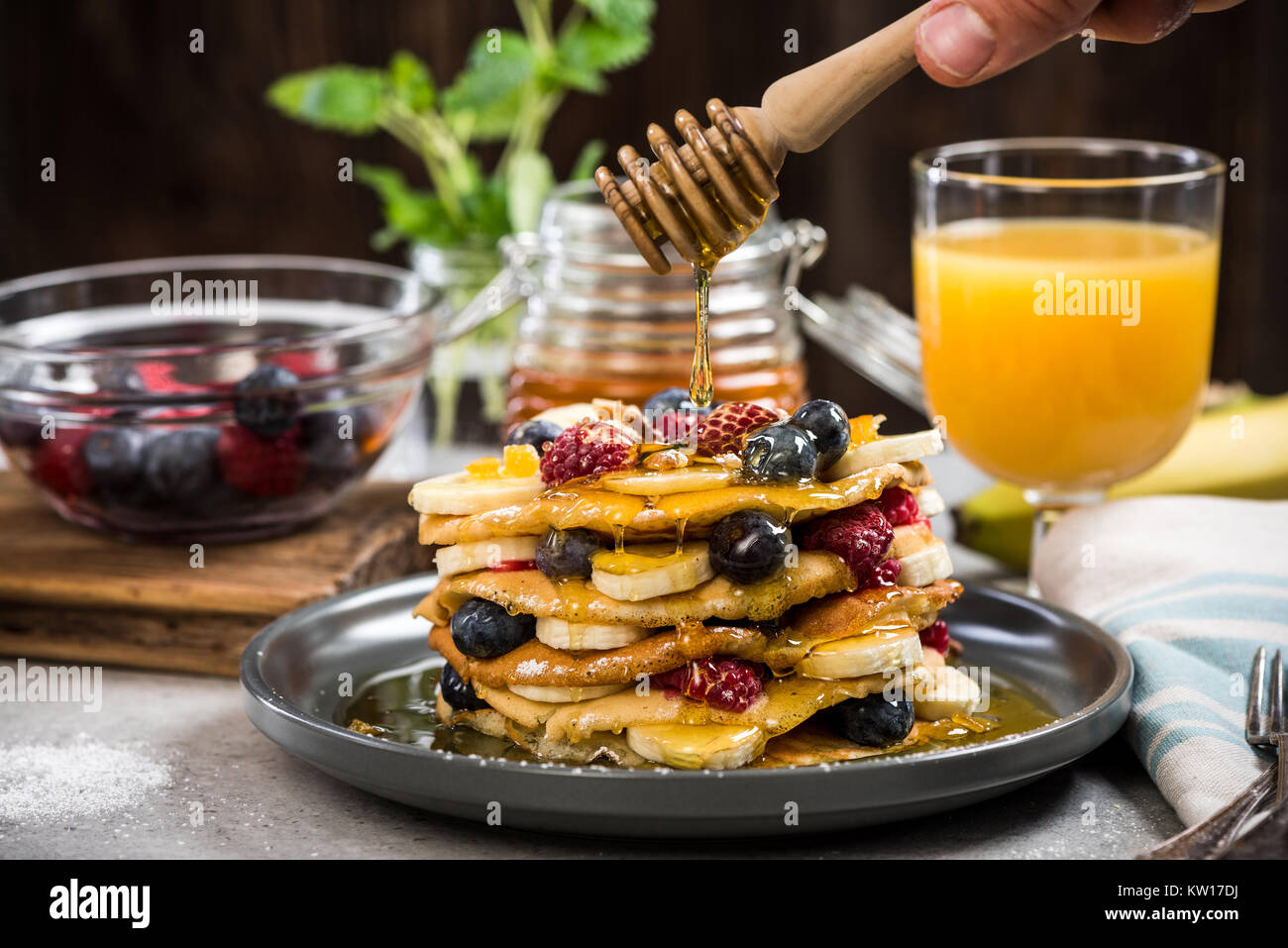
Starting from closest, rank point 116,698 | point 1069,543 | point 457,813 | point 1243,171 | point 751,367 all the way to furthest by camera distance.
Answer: point 457,813 < point 116,698 < point 1069,543 < point 751,367 < point 1243,171

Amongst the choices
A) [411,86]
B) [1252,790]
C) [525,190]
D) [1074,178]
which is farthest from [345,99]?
[1252,790]

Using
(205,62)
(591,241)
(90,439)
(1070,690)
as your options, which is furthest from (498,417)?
(205,62)

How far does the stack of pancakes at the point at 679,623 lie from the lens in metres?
1.37

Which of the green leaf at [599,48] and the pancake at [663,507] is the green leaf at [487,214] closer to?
the green leaf at [599,48]

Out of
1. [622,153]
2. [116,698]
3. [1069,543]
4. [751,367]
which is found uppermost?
[622,153]

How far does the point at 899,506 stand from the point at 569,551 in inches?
14.4

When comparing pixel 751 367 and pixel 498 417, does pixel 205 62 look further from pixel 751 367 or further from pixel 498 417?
pixel 751 367

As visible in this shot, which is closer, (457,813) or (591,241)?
(457,813)

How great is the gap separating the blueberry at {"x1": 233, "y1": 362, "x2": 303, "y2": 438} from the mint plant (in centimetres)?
72

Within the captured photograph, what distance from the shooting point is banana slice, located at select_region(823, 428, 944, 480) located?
1471 millimetres

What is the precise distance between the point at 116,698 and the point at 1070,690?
Answer: 1.11 metres

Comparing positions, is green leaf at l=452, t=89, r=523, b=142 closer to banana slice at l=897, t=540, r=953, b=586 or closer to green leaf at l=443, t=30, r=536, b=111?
green leaf at l=443, t=30, r=536, b=111

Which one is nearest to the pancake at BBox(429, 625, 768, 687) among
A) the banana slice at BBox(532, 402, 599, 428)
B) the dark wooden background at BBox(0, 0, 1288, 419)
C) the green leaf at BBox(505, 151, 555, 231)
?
the banana slice at BBox(532, 402, 599, 428)

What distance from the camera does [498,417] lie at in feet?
8.93
